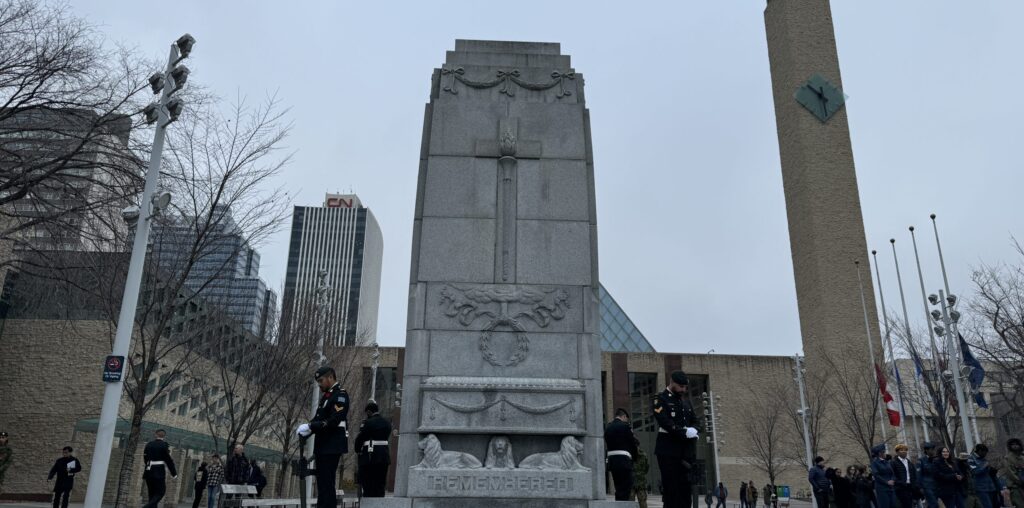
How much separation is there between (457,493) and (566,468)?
1.34 meters

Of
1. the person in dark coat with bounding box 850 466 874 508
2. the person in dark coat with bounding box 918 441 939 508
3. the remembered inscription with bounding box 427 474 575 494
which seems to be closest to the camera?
the remembered inscription with bounding box 427 474 575 494

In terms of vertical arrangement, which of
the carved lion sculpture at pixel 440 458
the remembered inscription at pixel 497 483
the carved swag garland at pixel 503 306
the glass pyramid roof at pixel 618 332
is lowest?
the remembered inscription at pixel 497 483

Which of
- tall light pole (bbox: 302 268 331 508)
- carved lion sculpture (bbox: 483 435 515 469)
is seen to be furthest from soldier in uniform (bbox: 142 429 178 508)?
tall light pole (bbox: 302 268 331 508)

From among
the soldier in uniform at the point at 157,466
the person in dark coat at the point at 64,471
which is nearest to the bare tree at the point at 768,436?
the person in dark coat at the point at 64,471

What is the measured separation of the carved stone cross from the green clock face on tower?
41028 millimetres

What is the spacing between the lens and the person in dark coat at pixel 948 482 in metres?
14.1

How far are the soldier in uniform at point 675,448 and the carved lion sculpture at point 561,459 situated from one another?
960mm

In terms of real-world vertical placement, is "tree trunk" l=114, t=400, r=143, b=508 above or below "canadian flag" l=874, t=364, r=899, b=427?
below

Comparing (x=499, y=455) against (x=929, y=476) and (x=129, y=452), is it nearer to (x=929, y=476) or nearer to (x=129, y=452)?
(x=929, y=476)

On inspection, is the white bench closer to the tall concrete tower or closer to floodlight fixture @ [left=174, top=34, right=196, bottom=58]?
floodlight fixture @ [left=174, top=34, right=196, bottom=58]

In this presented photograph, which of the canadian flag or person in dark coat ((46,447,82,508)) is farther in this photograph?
the canadian flag

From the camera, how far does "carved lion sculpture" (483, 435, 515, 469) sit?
28.7 feet

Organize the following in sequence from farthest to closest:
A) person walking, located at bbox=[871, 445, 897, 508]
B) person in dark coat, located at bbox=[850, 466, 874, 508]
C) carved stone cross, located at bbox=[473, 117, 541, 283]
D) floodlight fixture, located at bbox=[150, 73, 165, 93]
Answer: person in dark coat, located at bbox=[850, 466, 874, 508] < person walking, located at bbox=[871, 445, 897, 508] < floodlight fixture, located at bbox=[150, 73, 165, 93] < carved stone cross, located at bbox=[473, 117, 541, 283]

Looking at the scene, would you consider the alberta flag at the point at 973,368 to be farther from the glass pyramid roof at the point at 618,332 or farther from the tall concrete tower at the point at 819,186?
the glass pyramid roof at the point at 618,332
